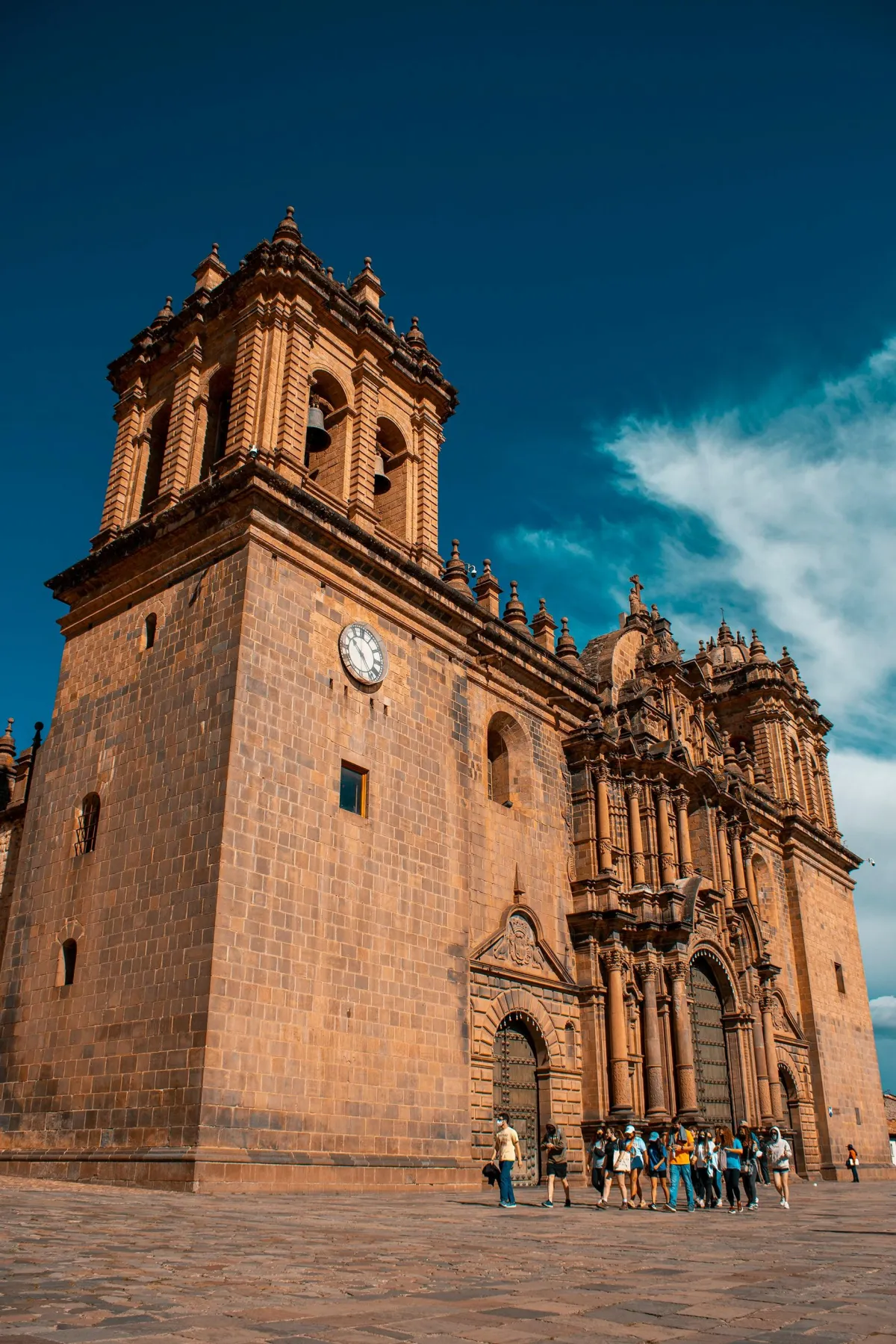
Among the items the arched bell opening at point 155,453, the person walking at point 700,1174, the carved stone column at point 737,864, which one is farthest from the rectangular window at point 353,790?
the carved stone column at point 737,864

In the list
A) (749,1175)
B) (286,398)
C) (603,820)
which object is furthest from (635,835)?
(286,398)

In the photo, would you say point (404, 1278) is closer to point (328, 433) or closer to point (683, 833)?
point (328, 433)

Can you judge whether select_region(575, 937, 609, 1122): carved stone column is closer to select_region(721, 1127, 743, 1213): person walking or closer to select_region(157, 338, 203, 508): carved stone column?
select_region(721, 1127, 743, 1213): person walking

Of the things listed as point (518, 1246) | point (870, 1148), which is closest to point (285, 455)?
point (518, 1246)

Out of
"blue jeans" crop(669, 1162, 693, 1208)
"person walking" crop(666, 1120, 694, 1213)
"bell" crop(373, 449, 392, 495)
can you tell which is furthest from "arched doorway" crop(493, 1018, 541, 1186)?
"bell" crop(373, 449, 392, 495)

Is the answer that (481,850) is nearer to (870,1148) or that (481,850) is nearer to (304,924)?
(304,924)

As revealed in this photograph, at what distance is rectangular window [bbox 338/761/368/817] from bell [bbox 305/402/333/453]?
628 centimetres

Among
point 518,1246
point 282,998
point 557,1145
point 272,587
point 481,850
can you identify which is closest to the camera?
point 518,1246

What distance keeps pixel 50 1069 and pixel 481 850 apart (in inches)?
327

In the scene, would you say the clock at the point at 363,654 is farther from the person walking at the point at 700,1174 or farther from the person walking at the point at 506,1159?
the person walking at the point at 700,1174

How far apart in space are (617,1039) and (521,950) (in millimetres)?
3040

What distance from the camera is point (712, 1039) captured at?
25094 millimetres

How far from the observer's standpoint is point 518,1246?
8.47 meters

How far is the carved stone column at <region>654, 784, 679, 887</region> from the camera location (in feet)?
81.9
